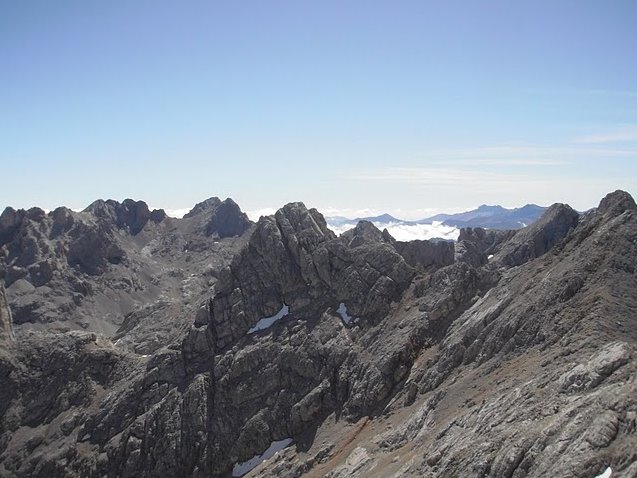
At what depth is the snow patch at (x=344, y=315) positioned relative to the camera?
8348cm

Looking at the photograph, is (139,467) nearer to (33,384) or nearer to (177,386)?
(177,386)

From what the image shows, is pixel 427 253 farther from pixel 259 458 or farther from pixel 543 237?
pixel 543 237

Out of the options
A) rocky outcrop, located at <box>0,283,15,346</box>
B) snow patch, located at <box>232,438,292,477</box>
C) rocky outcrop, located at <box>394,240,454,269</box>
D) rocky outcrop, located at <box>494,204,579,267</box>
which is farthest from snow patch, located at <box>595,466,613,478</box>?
rocky outcrop, located at <box>494,204,579,267</box>

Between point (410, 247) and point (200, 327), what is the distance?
132 ft

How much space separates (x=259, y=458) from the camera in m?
72.8

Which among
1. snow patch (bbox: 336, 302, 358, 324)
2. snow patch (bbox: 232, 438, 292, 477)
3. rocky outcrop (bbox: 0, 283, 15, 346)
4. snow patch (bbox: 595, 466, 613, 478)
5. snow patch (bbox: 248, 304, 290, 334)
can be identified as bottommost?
snow patch (bbox: 232, 438, 292, 477)

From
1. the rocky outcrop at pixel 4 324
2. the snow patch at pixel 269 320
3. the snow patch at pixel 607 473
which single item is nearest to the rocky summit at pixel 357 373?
the snow patch at pixel 269 320

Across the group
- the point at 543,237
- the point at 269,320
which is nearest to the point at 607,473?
the point at 269,320

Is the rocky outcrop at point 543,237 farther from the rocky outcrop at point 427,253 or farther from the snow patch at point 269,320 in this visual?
the snow patch at point 269,320

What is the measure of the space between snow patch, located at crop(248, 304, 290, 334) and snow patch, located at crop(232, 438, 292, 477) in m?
20.7

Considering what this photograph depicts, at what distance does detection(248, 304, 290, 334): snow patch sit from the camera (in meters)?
89.5

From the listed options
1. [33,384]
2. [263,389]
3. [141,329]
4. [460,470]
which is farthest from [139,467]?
[141,329]

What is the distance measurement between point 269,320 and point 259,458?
23.6 meters

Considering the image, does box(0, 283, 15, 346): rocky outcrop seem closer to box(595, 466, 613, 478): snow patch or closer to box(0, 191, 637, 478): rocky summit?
box(0, 191, 637, 478): rocky summit
